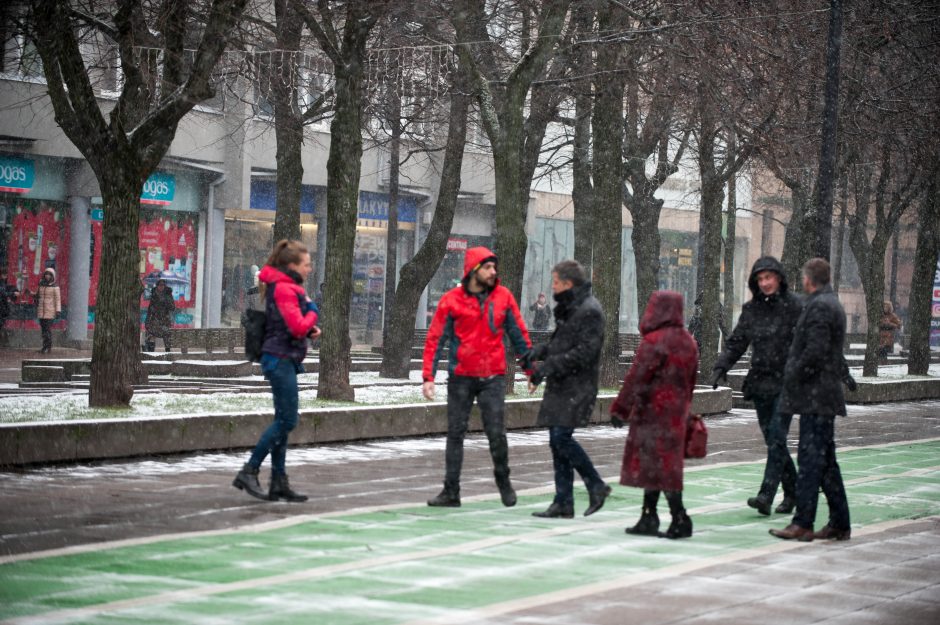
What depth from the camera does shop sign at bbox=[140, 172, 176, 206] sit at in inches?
1511

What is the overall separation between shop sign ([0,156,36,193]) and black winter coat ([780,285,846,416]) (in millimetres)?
27258

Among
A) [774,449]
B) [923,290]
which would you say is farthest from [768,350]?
[923,290]

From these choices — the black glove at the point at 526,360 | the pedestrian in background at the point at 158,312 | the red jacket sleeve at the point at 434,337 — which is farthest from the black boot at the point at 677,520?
the pedestrian in background at the point at 158,312

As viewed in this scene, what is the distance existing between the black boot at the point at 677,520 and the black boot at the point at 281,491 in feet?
9.23

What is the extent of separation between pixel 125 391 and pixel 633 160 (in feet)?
60.5

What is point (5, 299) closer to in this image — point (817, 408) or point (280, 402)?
point (280, 402)

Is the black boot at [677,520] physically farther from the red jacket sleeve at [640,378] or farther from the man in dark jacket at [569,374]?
the man in dark jacket at [569,374]

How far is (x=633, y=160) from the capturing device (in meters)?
32.5

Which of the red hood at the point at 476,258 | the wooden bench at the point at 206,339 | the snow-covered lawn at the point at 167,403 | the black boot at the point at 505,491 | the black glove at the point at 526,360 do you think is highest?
the red hood at the point at 476,258

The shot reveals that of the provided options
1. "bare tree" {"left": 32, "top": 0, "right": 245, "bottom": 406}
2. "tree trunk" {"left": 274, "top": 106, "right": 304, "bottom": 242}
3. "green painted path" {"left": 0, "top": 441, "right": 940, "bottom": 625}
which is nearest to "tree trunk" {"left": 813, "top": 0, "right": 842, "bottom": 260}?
"tree trunk" {"left": 274, "top": 106, "right": 304, "bottom": 242}

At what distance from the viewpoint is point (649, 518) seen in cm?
1017

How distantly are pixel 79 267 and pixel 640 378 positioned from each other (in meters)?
28.5

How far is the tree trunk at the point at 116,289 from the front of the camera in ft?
52.0

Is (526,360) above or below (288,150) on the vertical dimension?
below
